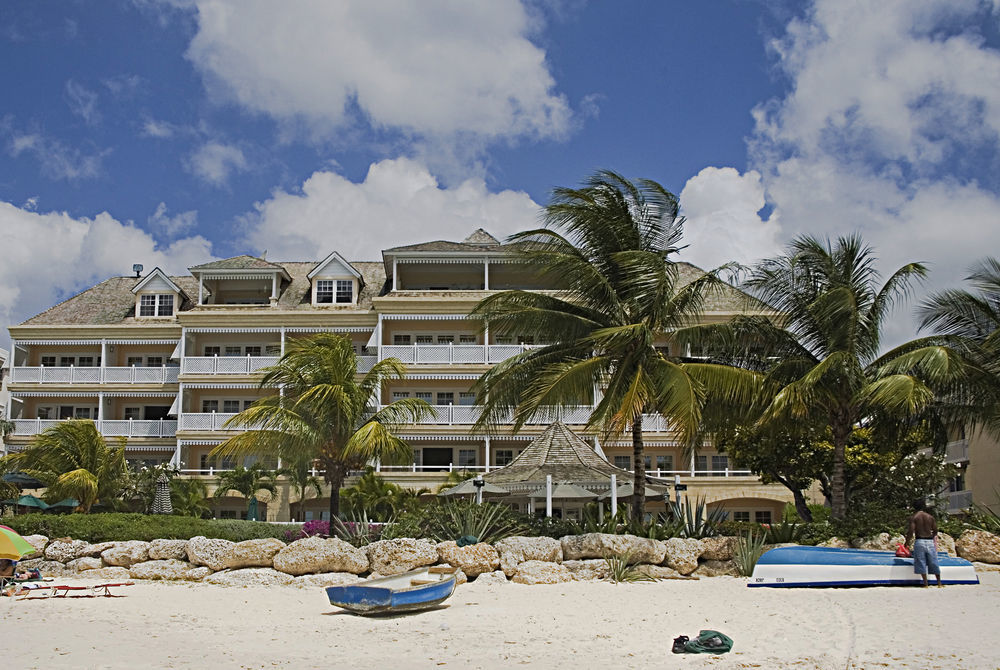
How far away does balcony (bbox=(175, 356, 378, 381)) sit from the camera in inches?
1457

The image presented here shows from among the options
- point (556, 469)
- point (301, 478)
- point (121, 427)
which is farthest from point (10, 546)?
point (121, 427)

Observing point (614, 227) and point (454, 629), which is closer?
point (454, 629)

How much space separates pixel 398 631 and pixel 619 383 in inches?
308

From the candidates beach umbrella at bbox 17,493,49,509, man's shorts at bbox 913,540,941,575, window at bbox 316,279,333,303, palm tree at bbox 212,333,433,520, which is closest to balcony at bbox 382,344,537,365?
window at bbox 316,279,333,303

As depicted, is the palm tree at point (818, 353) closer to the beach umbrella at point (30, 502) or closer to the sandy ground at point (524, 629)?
the sandy ground at point (524, 629)

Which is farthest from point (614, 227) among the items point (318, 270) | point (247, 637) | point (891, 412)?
point (318, 270)

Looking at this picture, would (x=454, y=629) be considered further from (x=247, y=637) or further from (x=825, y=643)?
(x=825, y=643)

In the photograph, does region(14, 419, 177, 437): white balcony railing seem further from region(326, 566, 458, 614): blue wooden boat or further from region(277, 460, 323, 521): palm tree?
region(326, 566, 458, 614): blue wooden boat

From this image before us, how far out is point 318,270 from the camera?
38781 millimetres

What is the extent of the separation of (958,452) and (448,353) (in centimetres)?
2072

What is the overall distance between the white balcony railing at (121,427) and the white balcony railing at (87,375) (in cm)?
166

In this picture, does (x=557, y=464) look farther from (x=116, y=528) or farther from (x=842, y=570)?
(x=116, y=528)

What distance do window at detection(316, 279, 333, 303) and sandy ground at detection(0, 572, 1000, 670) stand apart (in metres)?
23.3

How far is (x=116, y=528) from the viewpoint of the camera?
19.2 meters
